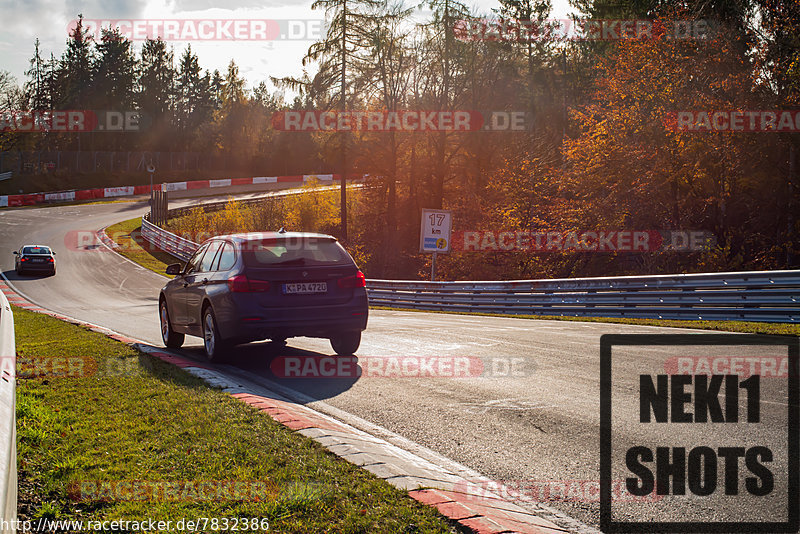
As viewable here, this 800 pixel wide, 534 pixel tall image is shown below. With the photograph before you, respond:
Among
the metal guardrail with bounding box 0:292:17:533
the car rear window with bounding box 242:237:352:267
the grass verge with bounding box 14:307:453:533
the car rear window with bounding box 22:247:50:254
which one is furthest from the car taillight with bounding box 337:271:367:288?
the car rear window with bounding box 22:247:50:254

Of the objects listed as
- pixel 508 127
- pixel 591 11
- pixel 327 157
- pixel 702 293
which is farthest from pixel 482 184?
pixel 702 293

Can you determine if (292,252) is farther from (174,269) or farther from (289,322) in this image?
(174,269)

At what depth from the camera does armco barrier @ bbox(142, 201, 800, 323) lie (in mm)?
13789

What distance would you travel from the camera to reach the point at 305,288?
9719 millimetres

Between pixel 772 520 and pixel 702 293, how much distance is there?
12576mm

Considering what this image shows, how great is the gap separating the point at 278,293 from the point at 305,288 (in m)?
0.37

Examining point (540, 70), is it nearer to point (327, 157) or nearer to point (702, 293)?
point (327, 157)

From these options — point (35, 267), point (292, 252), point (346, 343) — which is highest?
point (292, 252)

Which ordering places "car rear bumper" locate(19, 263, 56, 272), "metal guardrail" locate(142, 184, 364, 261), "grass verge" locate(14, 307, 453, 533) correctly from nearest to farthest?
1. "grass verge" locate(14, 307, 453, 533)
2. "car rear bumper" locate(19, 263, 56, 272)
3. "metal guardrail" locate(142, 184, 364, 261)

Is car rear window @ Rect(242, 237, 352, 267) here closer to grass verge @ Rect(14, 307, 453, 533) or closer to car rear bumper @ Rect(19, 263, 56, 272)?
grass verge @ Rect(14, 307, 453, 533)

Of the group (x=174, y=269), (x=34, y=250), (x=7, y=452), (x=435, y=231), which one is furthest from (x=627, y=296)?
(x=34, y=250)

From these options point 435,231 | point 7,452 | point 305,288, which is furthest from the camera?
point 435,231

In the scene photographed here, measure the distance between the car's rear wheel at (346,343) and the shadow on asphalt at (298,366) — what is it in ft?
0.45

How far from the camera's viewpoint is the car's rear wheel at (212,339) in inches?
386
